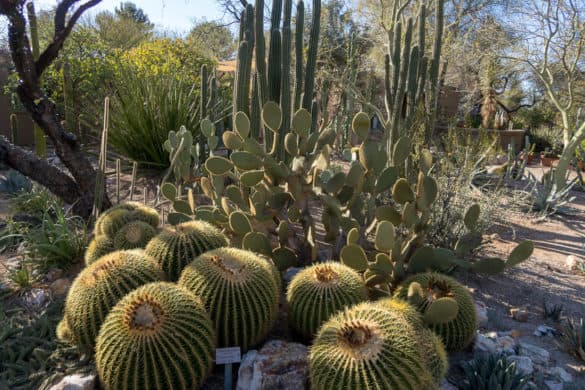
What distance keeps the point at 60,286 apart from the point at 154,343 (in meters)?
2.05

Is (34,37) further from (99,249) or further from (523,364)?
(523,364)

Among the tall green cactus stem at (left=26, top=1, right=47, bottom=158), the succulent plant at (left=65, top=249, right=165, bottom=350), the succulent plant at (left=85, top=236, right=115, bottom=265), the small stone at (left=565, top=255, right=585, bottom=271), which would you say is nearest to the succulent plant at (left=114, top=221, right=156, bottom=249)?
the succulent plant at (left=85, top=236, right=115, bottom=265)

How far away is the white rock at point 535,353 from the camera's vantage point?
264 cm

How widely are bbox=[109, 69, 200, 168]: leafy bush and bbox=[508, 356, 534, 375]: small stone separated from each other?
172 inches

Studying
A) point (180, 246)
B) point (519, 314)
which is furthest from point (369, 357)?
point (519, 314)

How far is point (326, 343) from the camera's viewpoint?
5.74ft

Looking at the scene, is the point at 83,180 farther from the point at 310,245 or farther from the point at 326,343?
the point at 326,343

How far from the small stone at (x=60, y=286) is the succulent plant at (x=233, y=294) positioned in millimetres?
1656

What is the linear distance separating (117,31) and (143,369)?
25.9 meters

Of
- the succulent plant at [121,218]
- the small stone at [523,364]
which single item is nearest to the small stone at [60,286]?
the succulent plant at [121,218]

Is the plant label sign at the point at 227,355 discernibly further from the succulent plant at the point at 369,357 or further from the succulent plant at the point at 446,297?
the succulent plant at the point at 446,297

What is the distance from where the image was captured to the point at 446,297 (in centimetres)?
226

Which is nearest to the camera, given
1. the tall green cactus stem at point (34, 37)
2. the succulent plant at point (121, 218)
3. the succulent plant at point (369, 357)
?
the succulent plant at point (369, 357)

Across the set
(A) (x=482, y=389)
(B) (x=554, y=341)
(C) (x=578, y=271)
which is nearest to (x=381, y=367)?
(A) (x=482, y=389)
